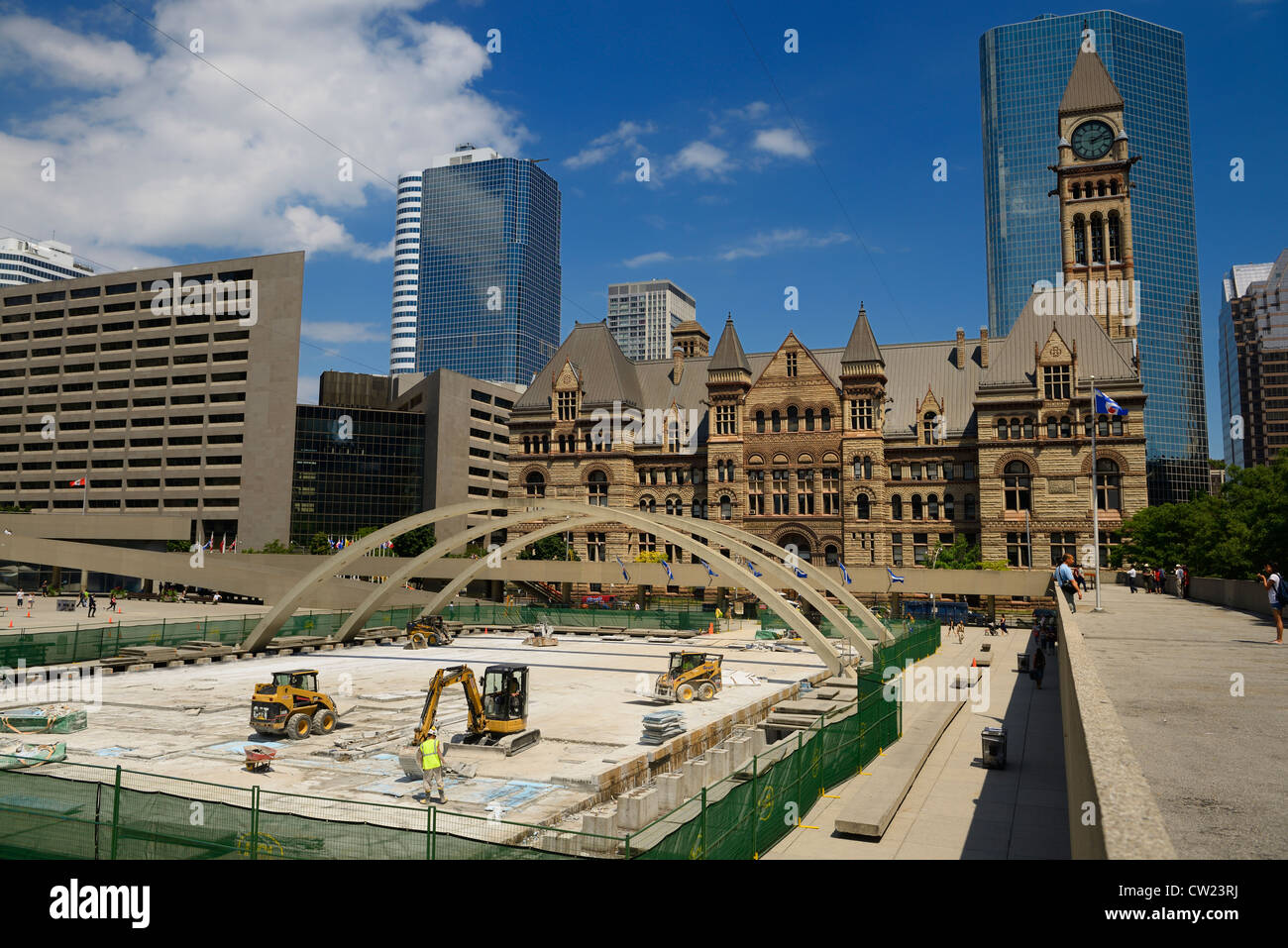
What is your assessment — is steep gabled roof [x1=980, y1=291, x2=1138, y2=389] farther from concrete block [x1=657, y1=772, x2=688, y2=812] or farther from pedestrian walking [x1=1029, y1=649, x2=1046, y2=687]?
concrete block [x1=657, y1=772, x2=688, y2=812]

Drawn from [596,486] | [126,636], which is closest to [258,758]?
[126,636]

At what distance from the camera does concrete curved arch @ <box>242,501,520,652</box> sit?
39.5 m

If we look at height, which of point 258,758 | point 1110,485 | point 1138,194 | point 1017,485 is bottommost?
point 258,758

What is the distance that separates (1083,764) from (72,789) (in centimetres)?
1417

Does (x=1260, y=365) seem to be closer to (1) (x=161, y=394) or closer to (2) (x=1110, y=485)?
(2) (x=1110, y=485)

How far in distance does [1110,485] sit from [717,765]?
2237 inches

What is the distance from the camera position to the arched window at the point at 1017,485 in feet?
216

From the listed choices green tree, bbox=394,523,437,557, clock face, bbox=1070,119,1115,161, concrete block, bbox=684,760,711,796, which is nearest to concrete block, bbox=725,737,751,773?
concrete block, bbox=684,760,711,796

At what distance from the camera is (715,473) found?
7494 centimetres

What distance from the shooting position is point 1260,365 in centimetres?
17175

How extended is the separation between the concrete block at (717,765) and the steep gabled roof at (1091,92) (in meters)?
91.3

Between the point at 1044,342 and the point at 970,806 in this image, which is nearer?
the point at 970,806

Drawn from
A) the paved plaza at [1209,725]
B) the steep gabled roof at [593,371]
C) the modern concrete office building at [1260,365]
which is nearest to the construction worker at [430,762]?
the paved plaza at [1209,725]

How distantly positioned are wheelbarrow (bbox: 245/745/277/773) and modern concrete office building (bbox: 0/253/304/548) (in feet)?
276
